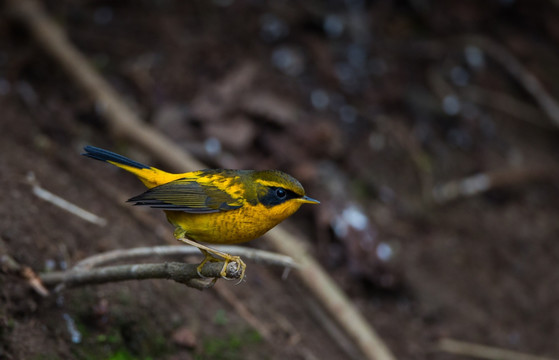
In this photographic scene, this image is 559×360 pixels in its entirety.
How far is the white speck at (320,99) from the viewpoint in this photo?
6.91 m

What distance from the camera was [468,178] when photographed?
705 cm

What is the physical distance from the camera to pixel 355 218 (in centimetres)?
585

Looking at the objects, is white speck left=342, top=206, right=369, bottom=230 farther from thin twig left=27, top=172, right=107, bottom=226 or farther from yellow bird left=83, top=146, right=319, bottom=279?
yellow bird left=83, top=146, right=319, bottom=279

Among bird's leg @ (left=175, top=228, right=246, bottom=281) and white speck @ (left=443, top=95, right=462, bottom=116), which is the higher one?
white speck @ (left=443, top=95, right=462, bottom=116)

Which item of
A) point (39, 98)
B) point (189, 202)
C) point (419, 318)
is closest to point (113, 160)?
point (189, 202)

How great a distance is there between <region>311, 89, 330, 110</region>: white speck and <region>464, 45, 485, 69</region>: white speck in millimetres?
2542

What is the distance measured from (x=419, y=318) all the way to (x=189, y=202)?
3493mm

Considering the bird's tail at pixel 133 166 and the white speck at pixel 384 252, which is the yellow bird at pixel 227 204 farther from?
the white speck at pixel 384 252

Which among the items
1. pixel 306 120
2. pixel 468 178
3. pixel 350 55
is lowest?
pixel 306 120

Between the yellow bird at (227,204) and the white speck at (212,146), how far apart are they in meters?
2.52

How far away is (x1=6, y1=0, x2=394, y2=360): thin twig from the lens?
477 centimetres

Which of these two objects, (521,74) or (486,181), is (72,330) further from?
(521,74)

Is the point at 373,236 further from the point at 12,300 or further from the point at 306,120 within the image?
the point at 12,300

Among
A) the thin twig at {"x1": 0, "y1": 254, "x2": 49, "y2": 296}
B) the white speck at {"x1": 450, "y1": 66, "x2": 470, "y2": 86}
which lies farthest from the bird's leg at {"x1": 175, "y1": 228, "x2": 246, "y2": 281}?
the white speck at {"x1": 450, "y1": 66, "x2": 470, "y2": 86}
